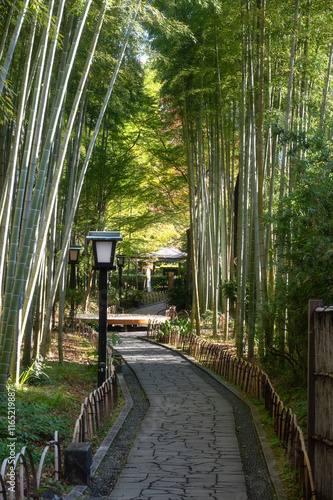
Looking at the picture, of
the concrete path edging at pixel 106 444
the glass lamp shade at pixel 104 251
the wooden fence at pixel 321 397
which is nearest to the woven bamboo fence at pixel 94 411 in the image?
the concrete path edging at pixel 106 444

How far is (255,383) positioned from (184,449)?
7.11 feet

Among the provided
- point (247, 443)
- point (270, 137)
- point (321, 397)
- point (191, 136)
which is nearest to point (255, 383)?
point (247, 443)

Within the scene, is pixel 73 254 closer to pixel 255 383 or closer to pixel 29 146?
pixel 255 383

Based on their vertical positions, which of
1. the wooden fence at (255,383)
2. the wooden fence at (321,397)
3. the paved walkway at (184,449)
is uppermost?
the wooden fence at (321,397)

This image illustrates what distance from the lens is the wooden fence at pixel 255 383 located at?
3.20 meters

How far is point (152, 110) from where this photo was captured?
15156 mm

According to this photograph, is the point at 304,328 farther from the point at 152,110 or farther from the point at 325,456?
the point at 152,110

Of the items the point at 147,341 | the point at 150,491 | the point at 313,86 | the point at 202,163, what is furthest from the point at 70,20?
the point at 147,341

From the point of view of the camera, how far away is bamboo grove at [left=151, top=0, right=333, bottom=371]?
5.26m

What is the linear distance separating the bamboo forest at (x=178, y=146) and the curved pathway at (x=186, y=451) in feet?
3.56

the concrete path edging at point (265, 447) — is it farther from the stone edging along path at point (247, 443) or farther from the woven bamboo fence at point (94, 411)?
the woven bamboo fence at point (94, 411)

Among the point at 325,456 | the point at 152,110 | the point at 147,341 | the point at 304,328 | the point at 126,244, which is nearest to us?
the point at 325,456

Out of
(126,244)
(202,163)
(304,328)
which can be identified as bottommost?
(304,328)

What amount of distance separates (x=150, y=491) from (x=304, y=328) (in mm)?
2494
